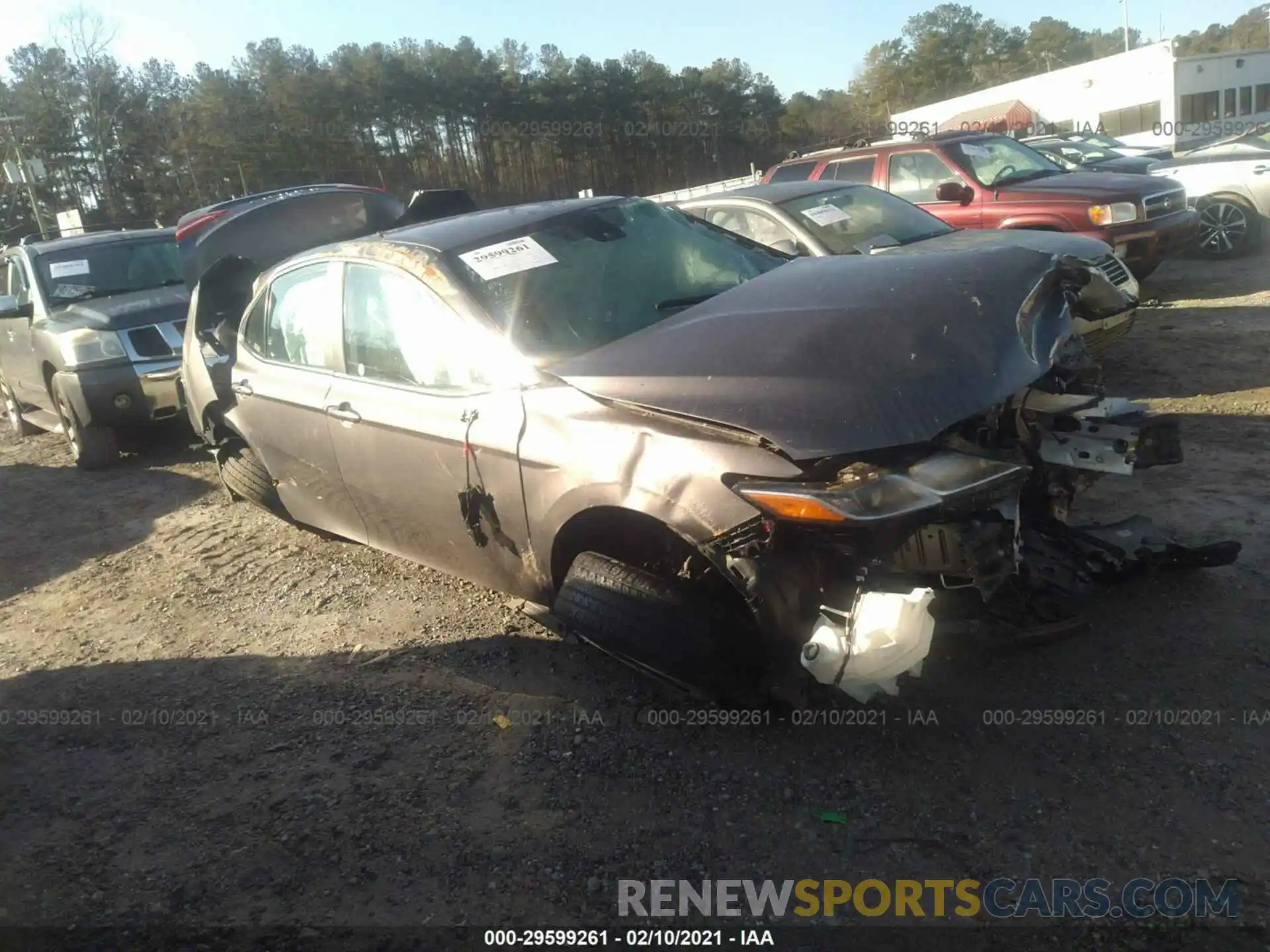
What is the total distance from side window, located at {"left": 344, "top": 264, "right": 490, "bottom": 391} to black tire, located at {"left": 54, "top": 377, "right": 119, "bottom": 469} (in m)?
4.85

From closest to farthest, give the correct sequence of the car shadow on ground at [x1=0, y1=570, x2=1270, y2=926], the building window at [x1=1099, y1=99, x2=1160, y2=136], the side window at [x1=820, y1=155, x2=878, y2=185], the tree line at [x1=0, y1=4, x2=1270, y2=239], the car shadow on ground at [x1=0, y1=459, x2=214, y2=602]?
the car shadow on ground at [x1=0, y1=570, x2=1270, y2=926]
the car shadow on ground at [x1=0, y1=459, x2=214, y2=602]
the side window at [x1=820, y1=155, x2=878, y2=185]
the building window at [x1=1099, y1=99, x2=1160, y2=136]
the tree line at [x1=0, y1=4, x2=1270, y2=239]

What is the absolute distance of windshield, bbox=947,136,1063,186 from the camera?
9086 millimetres

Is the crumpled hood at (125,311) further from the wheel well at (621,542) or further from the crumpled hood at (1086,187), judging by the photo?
the crumpled hood at (1086,187)

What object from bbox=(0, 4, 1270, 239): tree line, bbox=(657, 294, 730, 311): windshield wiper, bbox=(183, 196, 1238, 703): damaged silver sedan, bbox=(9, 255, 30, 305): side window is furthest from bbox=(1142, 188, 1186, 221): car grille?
bbox=(0, 4, 1270, 239): tree line

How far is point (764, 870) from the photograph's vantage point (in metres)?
2.50

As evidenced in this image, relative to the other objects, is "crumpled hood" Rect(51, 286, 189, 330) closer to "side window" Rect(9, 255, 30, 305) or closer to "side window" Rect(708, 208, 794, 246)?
"side window" Rect(9, 255, 30, 305)

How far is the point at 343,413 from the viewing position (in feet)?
12.9

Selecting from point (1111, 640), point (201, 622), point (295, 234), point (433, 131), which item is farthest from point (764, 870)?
point (433, 131)

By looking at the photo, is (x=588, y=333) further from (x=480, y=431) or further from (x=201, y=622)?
(x=201, y=622)

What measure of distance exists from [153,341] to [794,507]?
6.92m

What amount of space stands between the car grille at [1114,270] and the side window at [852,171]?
156 inches

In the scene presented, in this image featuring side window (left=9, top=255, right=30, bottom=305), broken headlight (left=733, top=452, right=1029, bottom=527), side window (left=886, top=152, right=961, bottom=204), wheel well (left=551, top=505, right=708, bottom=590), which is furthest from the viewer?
side window (left=886, top=152, right=961, bottom=204)

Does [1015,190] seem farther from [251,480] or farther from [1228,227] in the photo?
[251,480]

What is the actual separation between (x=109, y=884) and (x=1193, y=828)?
122 inches
